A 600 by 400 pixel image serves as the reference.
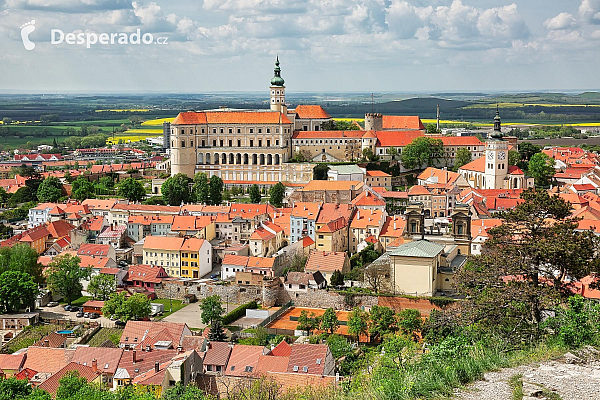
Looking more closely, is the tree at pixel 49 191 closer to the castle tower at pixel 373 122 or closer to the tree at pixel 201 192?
the tree at pixel 201 192

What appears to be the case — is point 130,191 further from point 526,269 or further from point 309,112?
point 526,269

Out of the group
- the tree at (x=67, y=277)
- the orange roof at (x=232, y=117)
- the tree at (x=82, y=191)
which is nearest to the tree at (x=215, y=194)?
the tree at (x=82, y=191)

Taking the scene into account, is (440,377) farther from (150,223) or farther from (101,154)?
(101,154)

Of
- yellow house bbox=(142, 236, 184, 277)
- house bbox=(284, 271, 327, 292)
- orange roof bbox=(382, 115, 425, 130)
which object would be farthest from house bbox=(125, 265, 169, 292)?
orange roof bbox=(382, 115, 425, 130)

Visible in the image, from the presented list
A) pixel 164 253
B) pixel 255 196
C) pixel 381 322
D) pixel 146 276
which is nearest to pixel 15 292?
pixel 146 276

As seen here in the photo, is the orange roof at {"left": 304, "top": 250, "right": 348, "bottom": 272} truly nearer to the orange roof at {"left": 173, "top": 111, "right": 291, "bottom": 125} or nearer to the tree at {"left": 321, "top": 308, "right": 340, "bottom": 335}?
the tree at {"left": 321, "top": 308, "right": 340, "bottom": 335}
